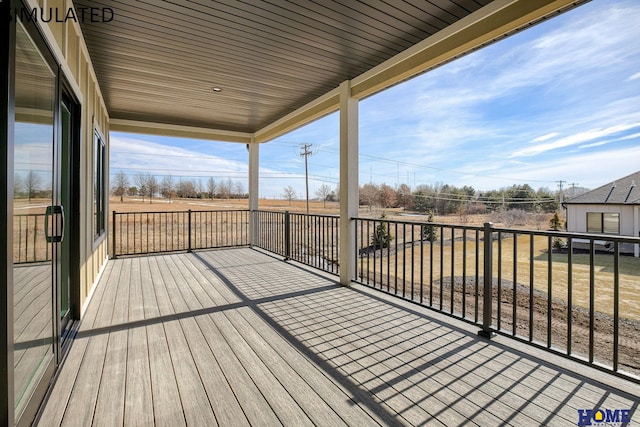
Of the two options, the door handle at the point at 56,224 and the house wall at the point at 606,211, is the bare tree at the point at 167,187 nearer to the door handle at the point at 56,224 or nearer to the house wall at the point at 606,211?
the door handle at the point at 56,224

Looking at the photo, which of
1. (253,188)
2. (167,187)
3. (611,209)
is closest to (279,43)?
(253,188)

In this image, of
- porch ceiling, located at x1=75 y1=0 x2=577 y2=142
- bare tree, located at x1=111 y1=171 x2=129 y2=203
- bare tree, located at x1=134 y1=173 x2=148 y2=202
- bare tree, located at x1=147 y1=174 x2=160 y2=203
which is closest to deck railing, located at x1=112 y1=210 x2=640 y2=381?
porch ceiling, located at x1=75 y1=0 x2=577 y2=142

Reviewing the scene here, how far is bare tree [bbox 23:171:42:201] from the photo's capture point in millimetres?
1378

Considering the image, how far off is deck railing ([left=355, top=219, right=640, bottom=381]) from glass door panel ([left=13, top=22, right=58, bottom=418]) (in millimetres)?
2569

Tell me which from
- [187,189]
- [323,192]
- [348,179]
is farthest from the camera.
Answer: [323,192]

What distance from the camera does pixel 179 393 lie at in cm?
168

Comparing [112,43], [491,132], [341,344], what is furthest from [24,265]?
[491,132]

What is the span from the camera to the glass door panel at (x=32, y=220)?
125 cm

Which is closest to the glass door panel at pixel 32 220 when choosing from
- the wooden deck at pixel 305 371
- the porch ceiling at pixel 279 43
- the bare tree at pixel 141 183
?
the wooden deck at pixel 305 371

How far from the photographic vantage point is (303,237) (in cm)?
534

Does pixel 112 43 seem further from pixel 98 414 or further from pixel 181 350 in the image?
pixel 98 414

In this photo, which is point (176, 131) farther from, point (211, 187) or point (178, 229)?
point (211, 187)

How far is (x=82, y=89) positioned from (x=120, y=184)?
34.4 ft

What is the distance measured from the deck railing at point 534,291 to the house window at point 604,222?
4.66 feet
